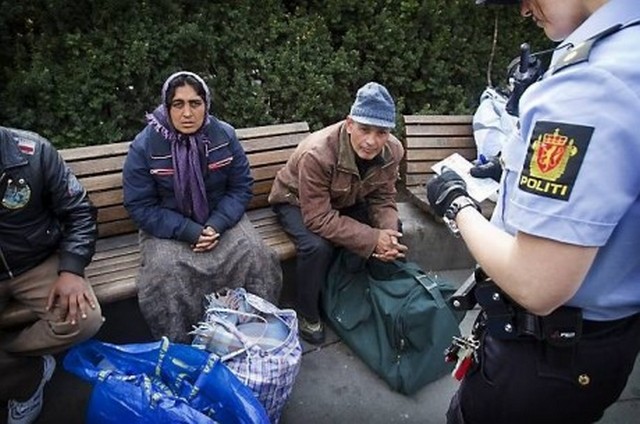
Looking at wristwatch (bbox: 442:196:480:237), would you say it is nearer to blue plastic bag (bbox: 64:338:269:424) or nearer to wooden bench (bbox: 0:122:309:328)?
blue plastic bag (bbox: 64:338:269:424)

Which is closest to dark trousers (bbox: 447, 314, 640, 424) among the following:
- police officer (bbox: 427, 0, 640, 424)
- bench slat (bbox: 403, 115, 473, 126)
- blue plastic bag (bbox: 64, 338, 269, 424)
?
police officer (bbox: 427, 0, 640, 424)

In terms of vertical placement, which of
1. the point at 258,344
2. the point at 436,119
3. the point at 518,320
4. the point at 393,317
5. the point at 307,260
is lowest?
the point at 393,317

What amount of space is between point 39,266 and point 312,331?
1369mm

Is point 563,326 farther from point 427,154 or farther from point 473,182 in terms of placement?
point 427,154

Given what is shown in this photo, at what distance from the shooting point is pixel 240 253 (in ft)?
8.84

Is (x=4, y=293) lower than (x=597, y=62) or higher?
lower

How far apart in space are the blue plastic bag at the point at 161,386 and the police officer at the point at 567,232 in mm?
909

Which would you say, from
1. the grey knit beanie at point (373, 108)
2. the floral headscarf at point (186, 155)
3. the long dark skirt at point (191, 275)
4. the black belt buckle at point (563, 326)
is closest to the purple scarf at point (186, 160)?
the floral headscarf at point (186, 155)

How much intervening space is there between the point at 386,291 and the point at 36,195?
1611 millimetres

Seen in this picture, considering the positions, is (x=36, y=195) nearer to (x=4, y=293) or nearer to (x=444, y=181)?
(x=4, y=293)

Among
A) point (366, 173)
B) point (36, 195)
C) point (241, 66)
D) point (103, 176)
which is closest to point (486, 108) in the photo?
point (366, 173)

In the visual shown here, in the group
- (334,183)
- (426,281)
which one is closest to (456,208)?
(426,281)

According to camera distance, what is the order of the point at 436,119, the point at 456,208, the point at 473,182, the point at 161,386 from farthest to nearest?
the point at 436,119 → the point at 161,386 → the point at 473,182 → the point at 456,208

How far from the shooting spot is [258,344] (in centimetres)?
217
